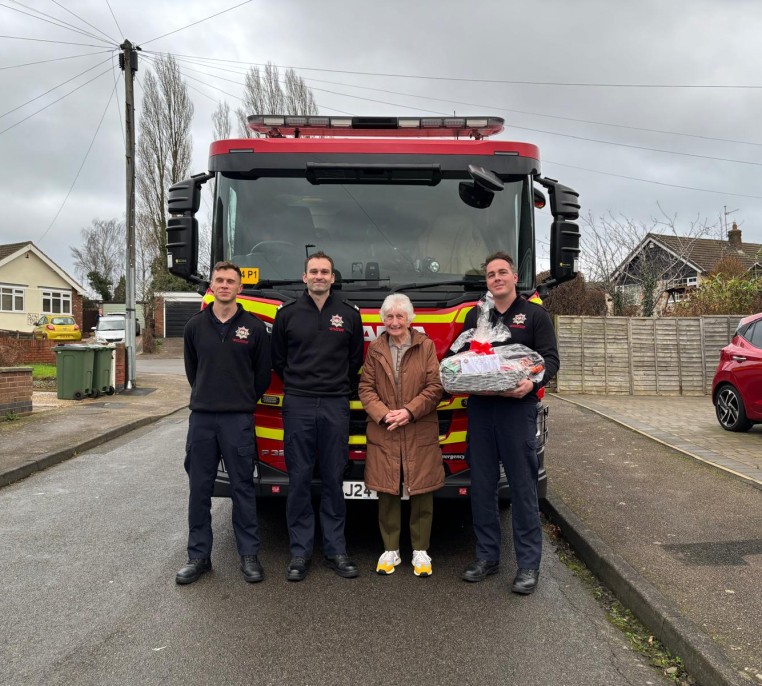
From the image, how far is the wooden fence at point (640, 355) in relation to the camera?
14.9 metres

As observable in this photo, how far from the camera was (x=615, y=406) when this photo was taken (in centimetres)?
1260

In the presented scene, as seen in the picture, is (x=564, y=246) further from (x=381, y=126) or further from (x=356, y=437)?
(x=356, y=437)

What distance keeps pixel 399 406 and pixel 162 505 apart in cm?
296

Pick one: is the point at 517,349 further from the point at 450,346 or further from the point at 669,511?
the point at 669,511

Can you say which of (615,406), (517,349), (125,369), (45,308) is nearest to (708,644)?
(517,349)

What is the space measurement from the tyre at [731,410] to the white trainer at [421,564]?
22.2 feet

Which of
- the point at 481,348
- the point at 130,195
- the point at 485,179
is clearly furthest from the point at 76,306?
the point at 481,348

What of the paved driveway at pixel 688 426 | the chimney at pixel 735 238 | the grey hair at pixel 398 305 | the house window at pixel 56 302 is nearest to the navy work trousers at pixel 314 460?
the grey hair at pixel 398 305

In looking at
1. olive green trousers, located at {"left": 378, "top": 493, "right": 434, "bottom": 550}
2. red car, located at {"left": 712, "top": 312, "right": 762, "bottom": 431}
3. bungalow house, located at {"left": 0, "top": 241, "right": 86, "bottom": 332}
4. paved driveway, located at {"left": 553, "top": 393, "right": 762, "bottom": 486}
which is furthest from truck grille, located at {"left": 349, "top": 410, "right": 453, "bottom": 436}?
bungalow house, located at {"left": 0, "top": 241, "right": 86, "bottom": 332}

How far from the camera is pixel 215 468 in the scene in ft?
Result: 13.8

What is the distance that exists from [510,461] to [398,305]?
1.18 metres

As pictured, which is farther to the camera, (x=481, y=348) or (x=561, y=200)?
(x=561, y=200)

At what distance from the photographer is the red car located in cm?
877

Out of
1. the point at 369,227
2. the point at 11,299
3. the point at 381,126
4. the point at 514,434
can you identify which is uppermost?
the point at 11,299
